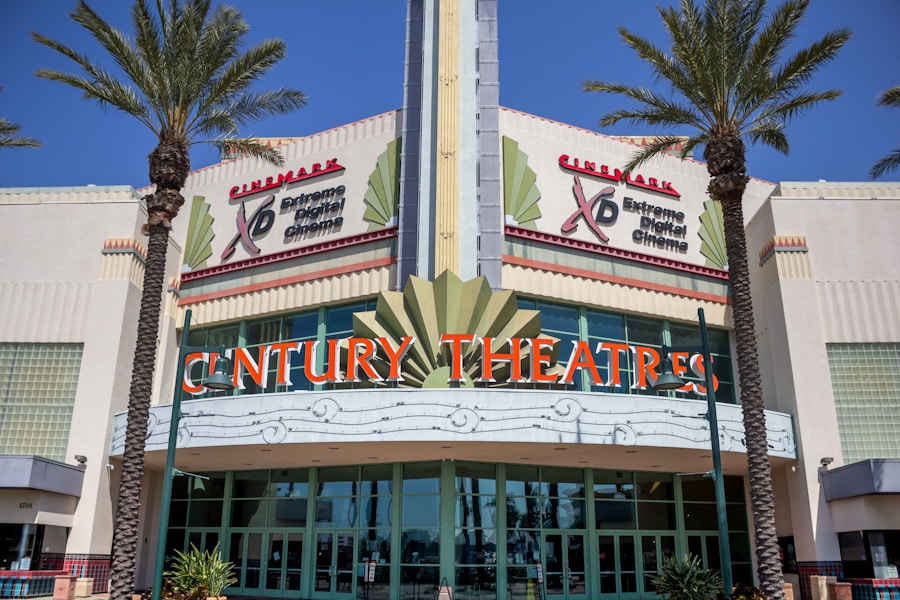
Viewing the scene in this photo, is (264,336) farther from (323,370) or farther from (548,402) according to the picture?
(548,402)

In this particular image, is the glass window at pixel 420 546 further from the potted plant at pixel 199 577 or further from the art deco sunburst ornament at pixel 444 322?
the potted plant at pixel 199 577

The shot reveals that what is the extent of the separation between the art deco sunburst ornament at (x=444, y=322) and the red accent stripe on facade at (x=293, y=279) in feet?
9.09

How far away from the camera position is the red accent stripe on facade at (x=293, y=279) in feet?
97.9

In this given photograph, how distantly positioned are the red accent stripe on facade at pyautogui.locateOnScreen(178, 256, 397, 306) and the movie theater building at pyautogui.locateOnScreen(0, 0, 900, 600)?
0.30ft

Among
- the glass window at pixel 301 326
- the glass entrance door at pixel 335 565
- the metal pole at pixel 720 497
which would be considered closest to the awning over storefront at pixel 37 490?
the glass entrance door at pixel 335 565

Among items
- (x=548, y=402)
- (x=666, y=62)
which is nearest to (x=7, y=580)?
(x=548, y=402)

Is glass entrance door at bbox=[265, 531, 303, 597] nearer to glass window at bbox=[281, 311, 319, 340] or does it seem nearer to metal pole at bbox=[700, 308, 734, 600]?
glass window at bbox=[281, 311, 319, 340]

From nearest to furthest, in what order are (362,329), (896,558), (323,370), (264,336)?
(896,558), (362,329), (323,370), (264,336)

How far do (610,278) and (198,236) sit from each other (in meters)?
17.6

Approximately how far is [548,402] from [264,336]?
13699 millimetres

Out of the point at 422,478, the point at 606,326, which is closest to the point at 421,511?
the point at 422,478

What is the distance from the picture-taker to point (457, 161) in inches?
1134

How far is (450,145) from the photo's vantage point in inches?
1143

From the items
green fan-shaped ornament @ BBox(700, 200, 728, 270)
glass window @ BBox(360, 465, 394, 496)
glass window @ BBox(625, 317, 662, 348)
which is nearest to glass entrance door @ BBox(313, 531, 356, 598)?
glass window @ BBox(360, 465, 394, 496)
